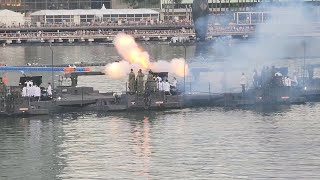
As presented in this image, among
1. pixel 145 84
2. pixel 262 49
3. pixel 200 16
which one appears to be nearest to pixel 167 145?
pixel 145 84

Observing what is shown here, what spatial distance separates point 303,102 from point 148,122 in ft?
39.3

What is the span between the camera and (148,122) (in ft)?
208

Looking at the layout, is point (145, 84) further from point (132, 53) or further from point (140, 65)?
point (132, 53)

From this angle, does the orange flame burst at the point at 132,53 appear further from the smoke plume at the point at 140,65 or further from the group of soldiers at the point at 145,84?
the group of soldiers at the point at 145,84

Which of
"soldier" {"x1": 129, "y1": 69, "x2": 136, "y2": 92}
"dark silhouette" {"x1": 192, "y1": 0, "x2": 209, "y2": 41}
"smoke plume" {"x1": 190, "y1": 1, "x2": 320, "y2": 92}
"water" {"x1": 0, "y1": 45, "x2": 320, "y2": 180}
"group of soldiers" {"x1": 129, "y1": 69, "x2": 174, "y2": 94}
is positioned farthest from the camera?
"dark silhouette" {"x1": 192, "y1": 0, "x2": 209, "y2": 41}

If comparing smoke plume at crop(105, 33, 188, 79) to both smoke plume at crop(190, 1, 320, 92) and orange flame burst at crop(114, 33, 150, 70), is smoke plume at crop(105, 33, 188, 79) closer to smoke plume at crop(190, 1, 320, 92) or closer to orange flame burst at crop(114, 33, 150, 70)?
orange flame burst at crop(114, 33, 150, 70)

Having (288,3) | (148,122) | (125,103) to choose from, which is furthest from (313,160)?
(288,3)

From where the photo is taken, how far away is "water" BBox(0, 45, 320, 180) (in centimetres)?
4800

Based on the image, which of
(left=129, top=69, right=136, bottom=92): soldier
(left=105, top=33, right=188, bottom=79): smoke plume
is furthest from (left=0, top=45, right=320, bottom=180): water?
(left=105, top=33, right=188, bottom=79): smoke plume

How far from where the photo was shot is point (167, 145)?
54844 mm

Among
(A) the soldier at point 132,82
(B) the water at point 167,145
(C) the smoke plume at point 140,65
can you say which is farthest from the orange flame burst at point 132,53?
(B) the water at point 167,145

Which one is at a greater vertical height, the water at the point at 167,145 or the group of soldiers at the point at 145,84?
the group of soldiers at the point at 145,84

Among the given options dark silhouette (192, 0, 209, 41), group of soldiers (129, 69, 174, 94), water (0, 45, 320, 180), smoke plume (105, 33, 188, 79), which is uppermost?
dark silhouette (192, 0, 209, 41)

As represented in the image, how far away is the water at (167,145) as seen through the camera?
48000 mm
